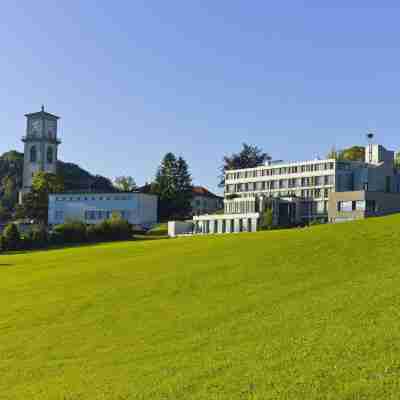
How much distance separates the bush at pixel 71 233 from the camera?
96.2 metres

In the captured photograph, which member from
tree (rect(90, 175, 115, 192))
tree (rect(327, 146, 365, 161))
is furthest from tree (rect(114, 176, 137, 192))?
tree (rect(327, 146, 365, 161))

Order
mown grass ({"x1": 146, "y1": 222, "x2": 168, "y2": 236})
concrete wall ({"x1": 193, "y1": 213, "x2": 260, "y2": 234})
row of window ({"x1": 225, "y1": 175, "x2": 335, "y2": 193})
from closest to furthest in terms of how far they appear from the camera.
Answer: concrete wall ({"x1": 193, "y1": 213, "x2": 260, "y2": 234}) < mown grass ({"x1": 146, "y1": 222, "x2": 168, "y2": 236}) < row of window ({"x1": 225, "y1": 175, "x2": 335, "y2": 193})

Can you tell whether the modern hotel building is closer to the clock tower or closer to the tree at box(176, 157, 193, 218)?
the tree at box(176, 157, 193, 218)

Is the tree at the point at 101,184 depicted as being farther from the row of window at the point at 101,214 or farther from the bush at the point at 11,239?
the bush at the point at 11,239

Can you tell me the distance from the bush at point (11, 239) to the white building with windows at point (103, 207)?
3072cm

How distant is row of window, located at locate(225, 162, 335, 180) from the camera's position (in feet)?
388

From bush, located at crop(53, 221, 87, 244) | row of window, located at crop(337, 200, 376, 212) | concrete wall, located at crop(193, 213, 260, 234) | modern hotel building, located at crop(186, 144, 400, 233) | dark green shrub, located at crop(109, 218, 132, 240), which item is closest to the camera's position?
row of window, located at crop(337, 200, 376, 212)

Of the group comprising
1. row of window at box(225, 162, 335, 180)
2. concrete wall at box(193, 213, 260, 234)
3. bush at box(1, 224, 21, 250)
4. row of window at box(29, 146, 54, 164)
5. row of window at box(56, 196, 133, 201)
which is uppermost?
row of window at box(29, 146, 54, 164)

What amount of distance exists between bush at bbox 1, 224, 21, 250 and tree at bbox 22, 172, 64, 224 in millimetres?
43961

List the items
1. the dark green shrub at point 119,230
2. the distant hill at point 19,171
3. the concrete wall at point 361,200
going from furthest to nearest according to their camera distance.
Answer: the distant hill at point 19,171, the dark green shrub at point 119,230, the concrete wall at point 361,200

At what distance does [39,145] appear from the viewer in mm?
150000

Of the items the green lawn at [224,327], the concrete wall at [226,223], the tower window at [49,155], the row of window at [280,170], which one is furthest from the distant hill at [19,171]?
the green lawn at [224,327]

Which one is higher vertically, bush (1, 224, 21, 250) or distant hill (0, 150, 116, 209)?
distant hill (0, 150, 116, 209)

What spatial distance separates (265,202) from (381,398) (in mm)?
98972
